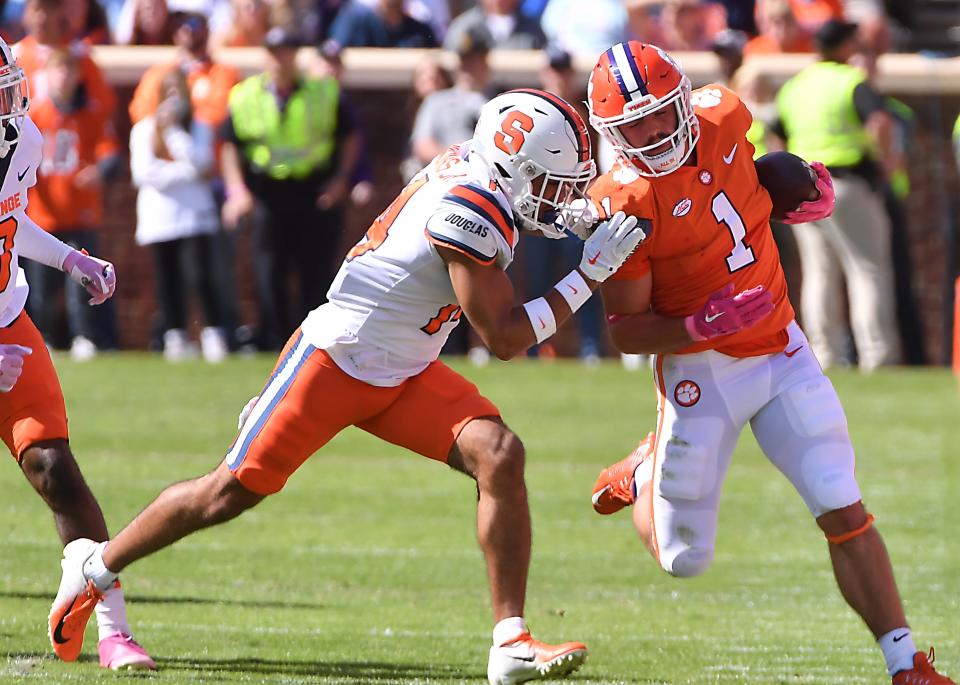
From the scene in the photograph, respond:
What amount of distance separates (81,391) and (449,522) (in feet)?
12.9

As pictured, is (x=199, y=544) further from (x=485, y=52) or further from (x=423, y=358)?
(x=485, y=52)

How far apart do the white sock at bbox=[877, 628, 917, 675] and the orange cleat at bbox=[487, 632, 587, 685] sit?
838mm

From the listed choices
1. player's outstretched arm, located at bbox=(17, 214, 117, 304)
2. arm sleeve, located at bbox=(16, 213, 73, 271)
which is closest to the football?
player's outstretched arm, located at bbox=(17, 214, 117, 304)

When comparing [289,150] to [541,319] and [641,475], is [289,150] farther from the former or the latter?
[541,319]

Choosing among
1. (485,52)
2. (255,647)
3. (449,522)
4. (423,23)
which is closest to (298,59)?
(423,23)

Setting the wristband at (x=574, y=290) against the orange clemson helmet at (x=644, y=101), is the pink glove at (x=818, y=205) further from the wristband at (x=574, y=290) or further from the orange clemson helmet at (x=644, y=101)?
the wristband at (x=574, y=290)

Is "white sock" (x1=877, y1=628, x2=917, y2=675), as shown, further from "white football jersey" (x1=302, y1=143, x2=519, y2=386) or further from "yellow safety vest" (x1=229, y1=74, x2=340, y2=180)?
"yellow safety vest" (x1=229, y1=74, x2=340, y2=180)

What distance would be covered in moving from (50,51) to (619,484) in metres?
7.46

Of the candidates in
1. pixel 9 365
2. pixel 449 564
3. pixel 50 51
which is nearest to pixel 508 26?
pixel 50 51

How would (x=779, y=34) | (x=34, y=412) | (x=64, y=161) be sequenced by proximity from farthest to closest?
(x=779, y=34) < (x=64, y=161) < (x=34, y=412)

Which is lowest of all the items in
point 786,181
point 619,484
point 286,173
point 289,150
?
point 286,173

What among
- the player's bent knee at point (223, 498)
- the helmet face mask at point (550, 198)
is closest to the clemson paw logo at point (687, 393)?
the helmet face mask at point (550, 198)

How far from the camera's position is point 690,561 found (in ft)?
17.8

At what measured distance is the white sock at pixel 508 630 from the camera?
508 centimetres
